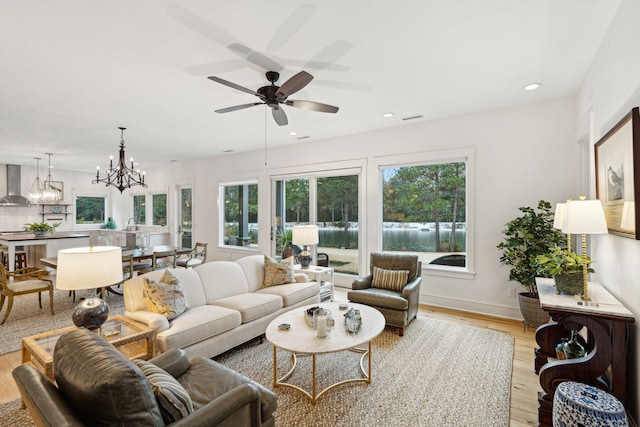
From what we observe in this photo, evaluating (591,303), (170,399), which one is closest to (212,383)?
(170,399)

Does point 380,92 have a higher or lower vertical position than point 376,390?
higher

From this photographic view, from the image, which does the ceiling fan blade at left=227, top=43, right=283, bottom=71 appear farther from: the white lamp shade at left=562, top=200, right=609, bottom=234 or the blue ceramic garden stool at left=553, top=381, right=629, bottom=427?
the blue ceramic garden stool at left=553, top=381, right=629, bottom=427

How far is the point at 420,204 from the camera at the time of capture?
16.2 feet

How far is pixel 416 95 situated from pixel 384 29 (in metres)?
1.48

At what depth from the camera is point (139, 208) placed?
985 cm

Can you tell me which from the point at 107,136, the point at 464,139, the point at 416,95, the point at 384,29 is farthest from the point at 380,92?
the point at 107,136

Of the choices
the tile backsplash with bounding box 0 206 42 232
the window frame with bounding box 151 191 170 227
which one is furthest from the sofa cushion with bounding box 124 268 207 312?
the tile backsplash with bounding box 0 206 42 232

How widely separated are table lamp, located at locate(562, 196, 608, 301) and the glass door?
7890 mm

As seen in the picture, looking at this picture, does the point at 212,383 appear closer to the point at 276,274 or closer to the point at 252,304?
the point at 252,304

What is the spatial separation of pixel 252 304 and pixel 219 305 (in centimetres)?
35

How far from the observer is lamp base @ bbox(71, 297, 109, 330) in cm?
221

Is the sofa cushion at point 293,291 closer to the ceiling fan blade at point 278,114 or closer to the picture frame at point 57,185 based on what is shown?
the ceiling fan blade at point 278,114

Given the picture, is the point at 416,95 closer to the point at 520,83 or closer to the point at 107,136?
the point at 520,83

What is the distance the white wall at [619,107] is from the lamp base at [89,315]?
11.4 ft
